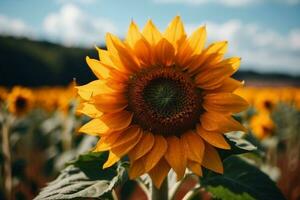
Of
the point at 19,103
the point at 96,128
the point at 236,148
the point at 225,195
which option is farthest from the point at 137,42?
the point at 19,103

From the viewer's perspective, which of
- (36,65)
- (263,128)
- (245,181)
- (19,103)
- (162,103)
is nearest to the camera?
(162,103)

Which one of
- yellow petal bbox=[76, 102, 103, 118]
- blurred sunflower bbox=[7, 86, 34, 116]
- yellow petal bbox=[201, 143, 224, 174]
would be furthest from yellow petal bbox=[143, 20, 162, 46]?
blurred sunflower bbox=[7, 86, 34, 116]

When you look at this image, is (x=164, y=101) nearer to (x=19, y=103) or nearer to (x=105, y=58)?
(x=105, y=58)

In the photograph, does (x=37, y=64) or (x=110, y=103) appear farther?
(x=37, y=64)

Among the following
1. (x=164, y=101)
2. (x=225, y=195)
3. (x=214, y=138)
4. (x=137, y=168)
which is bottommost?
(x=225, y=195)

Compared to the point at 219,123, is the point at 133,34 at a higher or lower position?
higher

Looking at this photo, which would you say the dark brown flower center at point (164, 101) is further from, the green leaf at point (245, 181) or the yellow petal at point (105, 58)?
the green leaf at point (245, 181)
